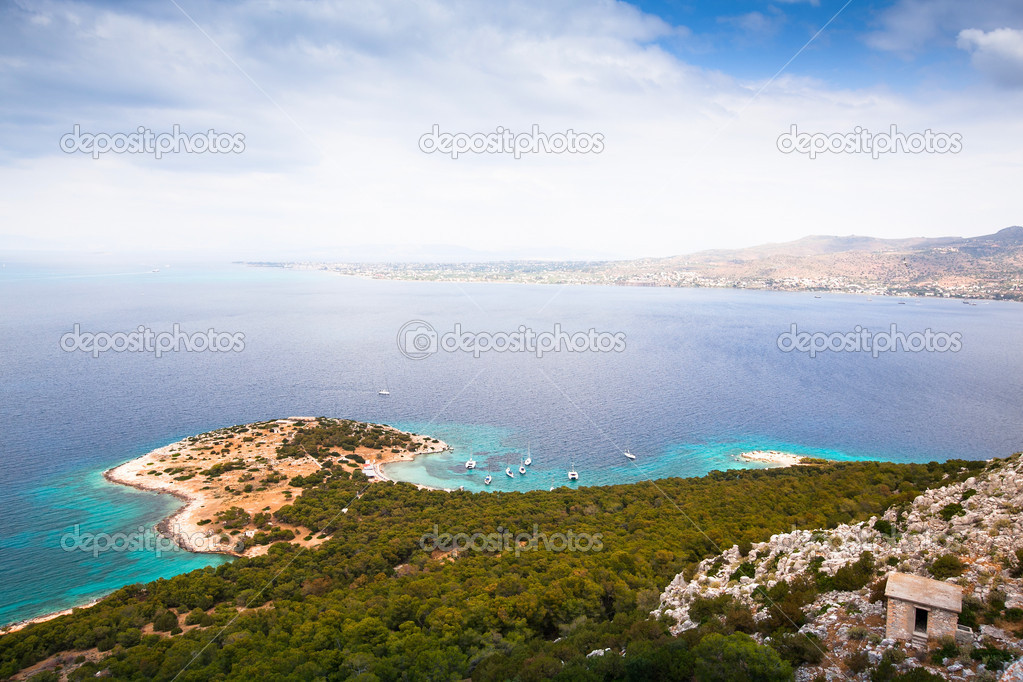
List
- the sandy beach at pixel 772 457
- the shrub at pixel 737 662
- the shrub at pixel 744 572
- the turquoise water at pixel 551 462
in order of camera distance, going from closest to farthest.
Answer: the shrub at pixel 737 662, the shrub at pixel 744 572, the turquoise water at pixel 551 462, the sandy beach at pixel 772 457

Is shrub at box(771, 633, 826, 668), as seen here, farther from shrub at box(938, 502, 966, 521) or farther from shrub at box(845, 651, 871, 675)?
shrub at box(938, 502, 966, 521)

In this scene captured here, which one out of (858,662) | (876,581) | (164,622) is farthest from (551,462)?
(858,662)

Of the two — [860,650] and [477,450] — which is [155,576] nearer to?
[477,450]

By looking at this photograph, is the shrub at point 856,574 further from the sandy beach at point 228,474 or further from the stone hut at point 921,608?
the sandy beach at point 228,474

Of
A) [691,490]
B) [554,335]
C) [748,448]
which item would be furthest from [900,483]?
[554,335]

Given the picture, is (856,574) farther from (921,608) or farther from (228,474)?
(228,474)

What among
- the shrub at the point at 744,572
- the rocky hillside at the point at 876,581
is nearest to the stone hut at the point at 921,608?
the rocky hillside at the point at 876,581

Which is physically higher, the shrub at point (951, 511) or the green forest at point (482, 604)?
the shrub at point (951, 511)

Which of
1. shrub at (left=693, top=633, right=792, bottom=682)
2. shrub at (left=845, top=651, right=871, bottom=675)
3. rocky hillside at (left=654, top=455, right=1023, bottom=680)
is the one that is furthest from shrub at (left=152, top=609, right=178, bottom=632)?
shrub at (left=845, top=651, right=871, bottom=675)
